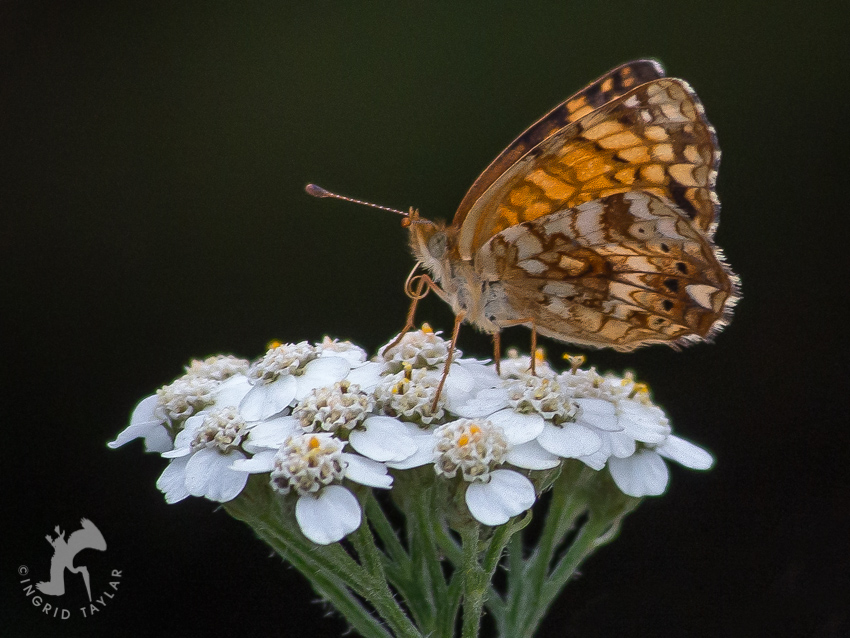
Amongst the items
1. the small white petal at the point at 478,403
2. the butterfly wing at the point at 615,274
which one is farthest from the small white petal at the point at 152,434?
the butterfly wing at the point at 615,274

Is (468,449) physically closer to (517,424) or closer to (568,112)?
(517,424)

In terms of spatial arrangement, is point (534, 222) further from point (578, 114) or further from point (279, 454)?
point (279, 454)

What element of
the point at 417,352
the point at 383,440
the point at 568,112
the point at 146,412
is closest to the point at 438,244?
the point at 417,352

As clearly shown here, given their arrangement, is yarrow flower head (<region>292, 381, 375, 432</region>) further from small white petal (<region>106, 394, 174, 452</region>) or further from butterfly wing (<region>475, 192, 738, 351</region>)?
butterfly wing (<region>475, 192, 738, 351</region>)

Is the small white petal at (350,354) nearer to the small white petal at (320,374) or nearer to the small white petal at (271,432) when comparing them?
the small white petal at (320,374)

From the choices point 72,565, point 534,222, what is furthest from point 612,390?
point 72,565

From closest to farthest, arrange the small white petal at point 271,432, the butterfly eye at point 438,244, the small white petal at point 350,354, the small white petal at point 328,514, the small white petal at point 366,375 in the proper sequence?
the small white petal at point 328,514
the small white petal at point 271,432
the small white petal at point 366,375
the small white petal at point 350,354
the butterfly eye at point 438,244

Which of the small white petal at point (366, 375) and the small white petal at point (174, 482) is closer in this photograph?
the small white petal at point (174, 482)
